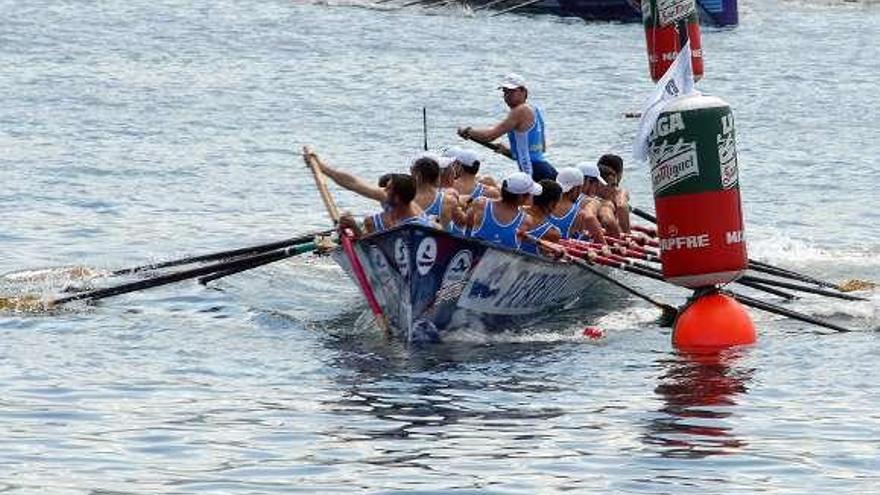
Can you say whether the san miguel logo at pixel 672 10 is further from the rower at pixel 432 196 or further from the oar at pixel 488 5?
the oar at pixel 488 5

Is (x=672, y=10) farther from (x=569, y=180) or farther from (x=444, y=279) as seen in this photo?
(x=444, y=279)

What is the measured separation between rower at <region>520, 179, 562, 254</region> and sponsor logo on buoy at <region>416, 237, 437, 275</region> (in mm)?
1938

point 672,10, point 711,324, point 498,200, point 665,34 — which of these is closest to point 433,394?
point 711,324

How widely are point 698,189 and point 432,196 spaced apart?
3604mm

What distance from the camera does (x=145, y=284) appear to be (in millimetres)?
21625

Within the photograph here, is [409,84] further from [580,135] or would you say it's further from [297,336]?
[297,336]

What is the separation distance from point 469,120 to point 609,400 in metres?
29.3

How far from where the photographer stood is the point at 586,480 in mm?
15383

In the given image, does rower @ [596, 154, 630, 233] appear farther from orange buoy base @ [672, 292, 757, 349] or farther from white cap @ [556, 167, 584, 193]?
orange buoy base @ [672, 292, 757, 349]

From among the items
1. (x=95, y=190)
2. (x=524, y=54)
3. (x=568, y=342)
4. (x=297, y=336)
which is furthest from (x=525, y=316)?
(x=524, y=54)

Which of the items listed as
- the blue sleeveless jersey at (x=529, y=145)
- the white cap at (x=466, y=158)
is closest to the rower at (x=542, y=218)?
the white cap at (x=466, y=158)

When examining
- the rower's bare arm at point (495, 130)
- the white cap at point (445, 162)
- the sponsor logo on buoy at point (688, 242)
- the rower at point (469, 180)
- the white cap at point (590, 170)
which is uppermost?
the rower's bare arm at point (495, 130)

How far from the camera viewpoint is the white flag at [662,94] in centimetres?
1969

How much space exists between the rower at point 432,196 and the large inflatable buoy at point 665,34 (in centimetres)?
989
